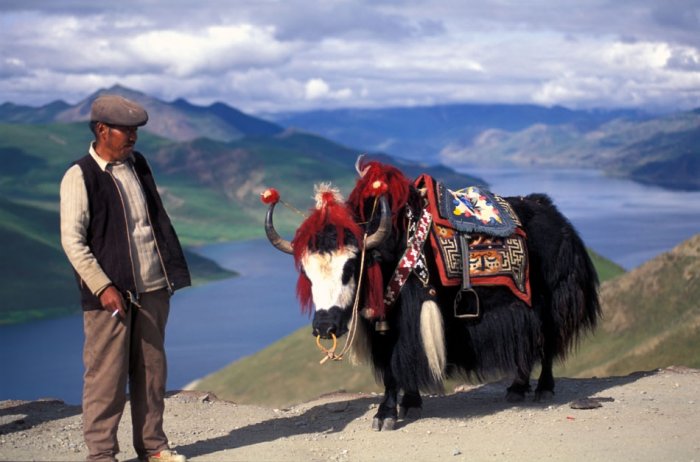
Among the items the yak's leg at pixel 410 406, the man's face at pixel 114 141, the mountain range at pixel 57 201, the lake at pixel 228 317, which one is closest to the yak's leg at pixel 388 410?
the yak's leg at pixel 410 406

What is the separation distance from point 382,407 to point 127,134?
3030mm

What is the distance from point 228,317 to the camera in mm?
81750

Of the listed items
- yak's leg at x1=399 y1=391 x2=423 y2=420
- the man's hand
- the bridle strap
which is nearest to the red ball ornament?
the bridle strap

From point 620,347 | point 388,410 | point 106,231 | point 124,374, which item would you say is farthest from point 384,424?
point 620,347

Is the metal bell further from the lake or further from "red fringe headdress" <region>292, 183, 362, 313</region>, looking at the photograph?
the lake

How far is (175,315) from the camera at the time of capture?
84188 mm

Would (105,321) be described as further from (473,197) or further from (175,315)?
(175,315)

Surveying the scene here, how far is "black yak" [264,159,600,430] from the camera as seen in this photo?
652 centimetres

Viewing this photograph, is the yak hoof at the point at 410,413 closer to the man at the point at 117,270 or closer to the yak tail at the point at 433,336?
the yak tail at the point at 433,336

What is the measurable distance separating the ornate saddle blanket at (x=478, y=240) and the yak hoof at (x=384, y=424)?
1131 mm

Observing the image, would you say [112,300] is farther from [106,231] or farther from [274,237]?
[274,237]

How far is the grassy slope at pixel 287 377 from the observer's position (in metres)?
42.0

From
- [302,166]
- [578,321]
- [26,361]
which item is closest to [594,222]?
[26,361]

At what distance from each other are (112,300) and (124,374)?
0.50 meters
